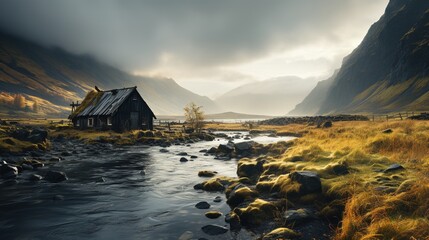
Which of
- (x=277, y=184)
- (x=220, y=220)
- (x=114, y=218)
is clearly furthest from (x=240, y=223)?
(x=114, y=218)

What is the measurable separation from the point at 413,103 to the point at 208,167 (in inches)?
6307

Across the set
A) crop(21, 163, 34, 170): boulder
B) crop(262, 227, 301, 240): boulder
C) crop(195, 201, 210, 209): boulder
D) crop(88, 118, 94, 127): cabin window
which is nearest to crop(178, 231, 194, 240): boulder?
crop(262, 227, 301, 240): boulder

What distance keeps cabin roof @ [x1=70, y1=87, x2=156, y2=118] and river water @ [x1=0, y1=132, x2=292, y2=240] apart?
30752mm

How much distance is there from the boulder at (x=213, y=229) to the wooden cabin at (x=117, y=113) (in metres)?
43.5

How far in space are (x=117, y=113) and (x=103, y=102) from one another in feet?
26.1

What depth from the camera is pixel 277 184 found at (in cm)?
1363

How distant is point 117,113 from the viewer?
172 feet

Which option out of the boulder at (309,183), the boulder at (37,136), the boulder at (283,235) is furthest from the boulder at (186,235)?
the boulder at (37,136)

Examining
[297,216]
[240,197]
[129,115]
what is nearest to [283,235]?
[297,216]

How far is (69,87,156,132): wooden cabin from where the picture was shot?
172ft

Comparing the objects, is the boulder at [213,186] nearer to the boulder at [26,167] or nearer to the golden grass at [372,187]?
the golden grass at [372,187]

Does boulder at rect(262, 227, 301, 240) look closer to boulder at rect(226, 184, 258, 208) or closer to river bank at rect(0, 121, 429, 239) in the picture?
river bank at rect(0, 121, 429, 239)

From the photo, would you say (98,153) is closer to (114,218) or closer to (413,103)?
(114,218)

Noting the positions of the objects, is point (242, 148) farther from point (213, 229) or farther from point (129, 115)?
point (129, 115)
